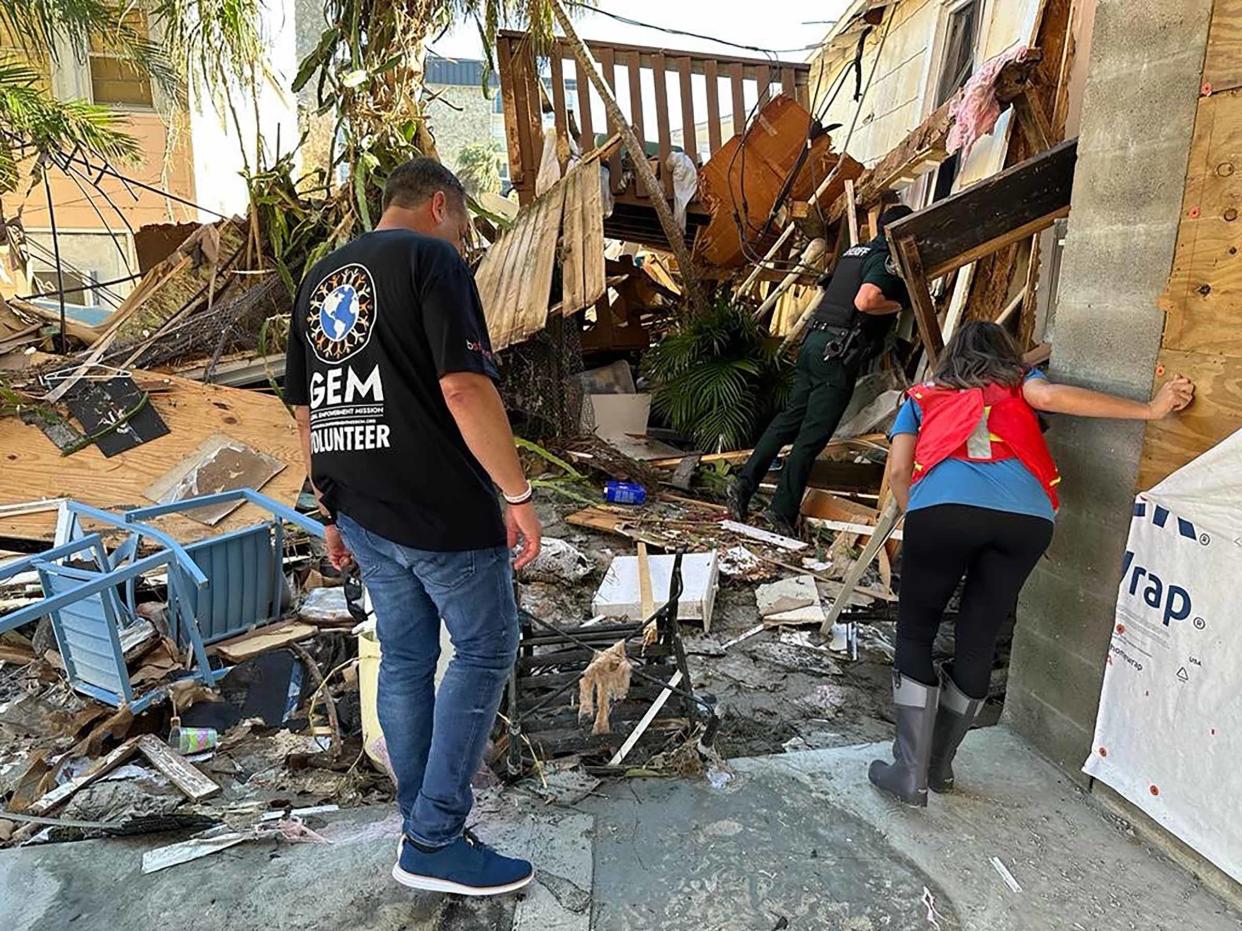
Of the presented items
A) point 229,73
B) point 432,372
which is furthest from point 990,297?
point 229,73

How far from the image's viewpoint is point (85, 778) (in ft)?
9.43

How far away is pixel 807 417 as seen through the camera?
17.2ft

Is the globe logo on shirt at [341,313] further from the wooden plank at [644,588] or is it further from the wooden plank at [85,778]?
the wooden plank at [644,588]

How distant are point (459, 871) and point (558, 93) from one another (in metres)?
6.67

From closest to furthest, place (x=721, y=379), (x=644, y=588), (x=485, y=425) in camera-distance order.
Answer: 1. (x=485, y=425)
2. (x=644, y=588)
3. (x=721, y=379)

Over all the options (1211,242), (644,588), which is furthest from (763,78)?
(1211,242)

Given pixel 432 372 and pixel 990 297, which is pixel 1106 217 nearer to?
pixel 432 372

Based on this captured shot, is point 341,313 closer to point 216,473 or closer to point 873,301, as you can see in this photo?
point 873,301

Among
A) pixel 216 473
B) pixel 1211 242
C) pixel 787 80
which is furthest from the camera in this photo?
pixel 787 80

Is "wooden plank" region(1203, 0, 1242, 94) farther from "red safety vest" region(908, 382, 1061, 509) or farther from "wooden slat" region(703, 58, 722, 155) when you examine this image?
"wooden slat" region(703, 58, 722, 155)

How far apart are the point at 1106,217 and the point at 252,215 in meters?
7.17

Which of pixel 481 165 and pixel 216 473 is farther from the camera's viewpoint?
pixel 481 165

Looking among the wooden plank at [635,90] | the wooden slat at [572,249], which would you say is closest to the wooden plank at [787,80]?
the wooden plank at [635,90]

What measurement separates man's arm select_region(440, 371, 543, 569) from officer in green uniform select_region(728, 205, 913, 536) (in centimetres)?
357
